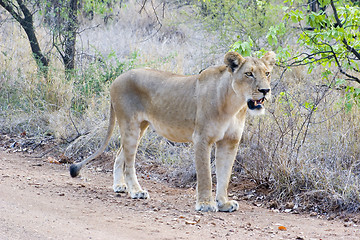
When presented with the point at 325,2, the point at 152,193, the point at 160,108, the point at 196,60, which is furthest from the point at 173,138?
the point at 196,60

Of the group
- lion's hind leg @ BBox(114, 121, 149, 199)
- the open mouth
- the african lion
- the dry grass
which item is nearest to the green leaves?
the african lion

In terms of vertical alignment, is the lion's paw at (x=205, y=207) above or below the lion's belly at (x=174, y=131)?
below

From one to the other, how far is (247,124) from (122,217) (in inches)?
120

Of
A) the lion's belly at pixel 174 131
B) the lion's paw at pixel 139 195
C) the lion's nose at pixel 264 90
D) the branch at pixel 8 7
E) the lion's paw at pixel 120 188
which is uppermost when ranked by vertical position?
the branch at pixel 8 7

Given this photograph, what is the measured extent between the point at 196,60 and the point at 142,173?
16.7ft

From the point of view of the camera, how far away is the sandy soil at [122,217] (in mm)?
4141

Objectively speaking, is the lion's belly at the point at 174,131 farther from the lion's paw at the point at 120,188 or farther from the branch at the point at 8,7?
the branch at the point at 8,7

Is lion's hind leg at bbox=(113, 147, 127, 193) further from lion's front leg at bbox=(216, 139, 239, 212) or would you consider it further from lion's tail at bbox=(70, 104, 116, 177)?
lion's front leg at bbox=(216, 139, 239, 212)

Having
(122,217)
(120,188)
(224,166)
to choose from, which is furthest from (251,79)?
(120,188)

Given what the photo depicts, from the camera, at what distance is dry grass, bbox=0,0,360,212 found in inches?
227

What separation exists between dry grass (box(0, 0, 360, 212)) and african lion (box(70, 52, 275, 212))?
809 millimetres

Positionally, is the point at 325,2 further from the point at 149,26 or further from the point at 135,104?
the point at 149,26

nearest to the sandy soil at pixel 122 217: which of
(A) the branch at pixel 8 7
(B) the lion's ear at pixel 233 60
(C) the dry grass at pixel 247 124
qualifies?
(C) the dry grass at pixel 247 124

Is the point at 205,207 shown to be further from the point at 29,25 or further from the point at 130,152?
the point at 29,25
